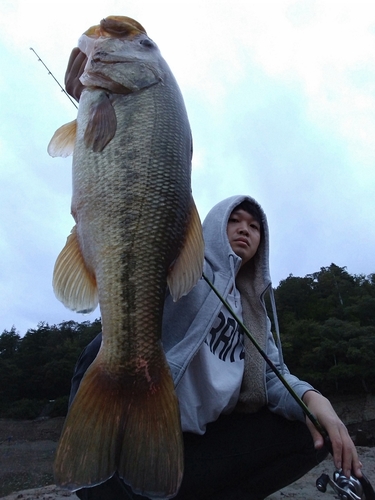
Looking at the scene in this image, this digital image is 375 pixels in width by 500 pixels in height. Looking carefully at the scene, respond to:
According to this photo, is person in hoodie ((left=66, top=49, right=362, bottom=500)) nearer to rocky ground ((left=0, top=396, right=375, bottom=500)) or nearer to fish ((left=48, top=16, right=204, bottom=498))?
fish ((left=48, top=16, right=204, bottom=498))

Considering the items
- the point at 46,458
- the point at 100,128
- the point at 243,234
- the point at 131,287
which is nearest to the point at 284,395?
the point at 243,234

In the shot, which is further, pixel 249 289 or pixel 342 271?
pixel 342 271

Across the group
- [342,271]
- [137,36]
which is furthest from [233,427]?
[342,271]

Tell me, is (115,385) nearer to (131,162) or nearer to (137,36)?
(131,162)

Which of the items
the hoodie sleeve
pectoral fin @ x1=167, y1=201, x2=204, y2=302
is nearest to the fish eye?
pectoral fin @ x1=167, y1=201, x2=204, y2=302

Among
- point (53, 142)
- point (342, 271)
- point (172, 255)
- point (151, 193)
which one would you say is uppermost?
point (342, 271)

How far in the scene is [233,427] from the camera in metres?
2.11

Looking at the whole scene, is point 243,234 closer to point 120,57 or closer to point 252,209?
point 252,209

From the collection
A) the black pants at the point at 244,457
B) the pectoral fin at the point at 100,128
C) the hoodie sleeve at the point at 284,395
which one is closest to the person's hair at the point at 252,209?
the hoodie sleeve at the point at 284,395

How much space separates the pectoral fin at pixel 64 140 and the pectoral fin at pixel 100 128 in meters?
0.18

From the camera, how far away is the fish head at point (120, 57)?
1.69 metres

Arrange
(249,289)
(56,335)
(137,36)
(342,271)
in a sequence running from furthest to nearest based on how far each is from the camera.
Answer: (342,271) → (56,335) → (249,289) → (137,36)

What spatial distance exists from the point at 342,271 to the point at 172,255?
43.4m

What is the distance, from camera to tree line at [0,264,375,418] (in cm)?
2620
